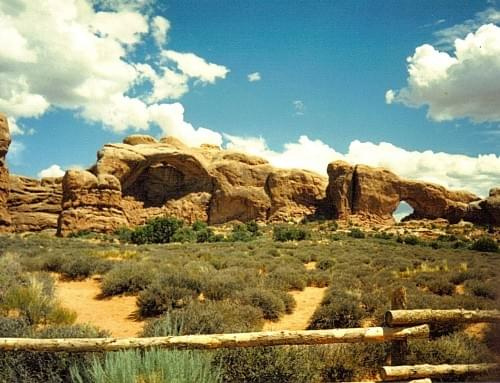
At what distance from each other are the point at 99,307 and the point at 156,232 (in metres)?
21.9

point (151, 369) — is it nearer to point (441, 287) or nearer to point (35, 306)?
point (35, 306)

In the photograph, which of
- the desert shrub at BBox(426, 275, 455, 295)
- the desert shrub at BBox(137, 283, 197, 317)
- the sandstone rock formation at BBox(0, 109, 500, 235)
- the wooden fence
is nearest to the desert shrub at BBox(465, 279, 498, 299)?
the desert shrub at BBox(426, 275, 455, 295)

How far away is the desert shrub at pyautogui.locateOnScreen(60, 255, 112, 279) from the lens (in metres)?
13.4

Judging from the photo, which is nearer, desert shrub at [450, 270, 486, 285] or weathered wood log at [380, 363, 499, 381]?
weathered wood log at [380, 363, 499, 381]

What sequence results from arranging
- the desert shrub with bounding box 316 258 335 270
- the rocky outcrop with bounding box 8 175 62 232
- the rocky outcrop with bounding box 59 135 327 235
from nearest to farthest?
1. the desert shrub with bounding box 316 258 335 270
2. the rocky outcrop with bounding box 8 175 62 232
3. the rocky outcrop with bounding box 59 135 327 235

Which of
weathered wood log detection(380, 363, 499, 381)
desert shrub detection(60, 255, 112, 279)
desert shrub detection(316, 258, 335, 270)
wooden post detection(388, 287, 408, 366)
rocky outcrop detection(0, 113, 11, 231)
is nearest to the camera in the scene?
weathered wood log detection(380, 363, 499, 381)

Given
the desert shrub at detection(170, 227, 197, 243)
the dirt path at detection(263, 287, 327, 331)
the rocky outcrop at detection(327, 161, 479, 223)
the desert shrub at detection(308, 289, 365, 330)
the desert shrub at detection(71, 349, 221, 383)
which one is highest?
the rocky outcrop at detection(327, 161, 479, 223)

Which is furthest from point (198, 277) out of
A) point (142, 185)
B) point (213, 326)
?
point (142, 185)

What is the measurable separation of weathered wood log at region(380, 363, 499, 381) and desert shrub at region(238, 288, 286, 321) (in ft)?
16.1

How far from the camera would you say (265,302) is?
10.0 metres

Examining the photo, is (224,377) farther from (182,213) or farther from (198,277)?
(182,213)

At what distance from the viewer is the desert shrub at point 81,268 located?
44.0ft

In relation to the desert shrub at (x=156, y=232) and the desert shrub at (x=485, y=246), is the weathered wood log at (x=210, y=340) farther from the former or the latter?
the desert shrub at (x=156, y=232)

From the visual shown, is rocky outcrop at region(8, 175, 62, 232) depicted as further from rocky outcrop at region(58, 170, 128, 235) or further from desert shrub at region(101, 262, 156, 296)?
desert shrub at region(101, 262, 156, 296)
